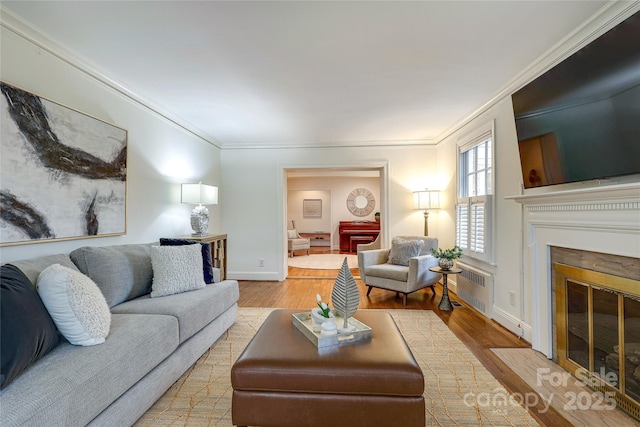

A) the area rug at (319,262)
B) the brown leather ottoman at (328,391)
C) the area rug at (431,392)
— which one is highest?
the brown leather ottoman at (328,391)

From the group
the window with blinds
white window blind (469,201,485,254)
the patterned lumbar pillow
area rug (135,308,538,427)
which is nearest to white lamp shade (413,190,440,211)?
the window with blinds

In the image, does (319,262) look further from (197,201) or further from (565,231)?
(565,231)

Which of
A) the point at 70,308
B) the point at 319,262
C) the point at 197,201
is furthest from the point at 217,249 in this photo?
the point at 319,262

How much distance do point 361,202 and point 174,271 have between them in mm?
7767

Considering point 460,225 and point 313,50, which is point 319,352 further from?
point 460,225

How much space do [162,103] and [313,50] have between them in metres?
2.02

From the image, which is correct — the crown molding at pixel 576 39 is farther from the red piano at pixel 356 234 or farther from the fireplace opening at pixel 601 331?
the red piano at pixel 356 234

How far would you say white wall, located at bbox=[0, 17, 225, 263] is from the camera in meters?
1.97

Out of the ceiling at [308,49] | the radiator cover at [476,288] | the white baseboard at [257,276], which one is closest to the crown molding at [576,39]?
the ceiling at [308,49]

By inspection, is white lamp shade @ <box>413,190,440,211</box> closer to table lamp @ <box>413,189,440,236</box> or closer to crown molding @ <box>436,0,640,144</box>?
table lamp @ <box>413,189,440,236</box>

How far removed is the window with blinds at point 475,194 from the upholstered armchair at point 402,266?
50cm

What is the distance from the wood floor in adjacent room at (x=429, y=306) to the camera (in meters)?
2.02

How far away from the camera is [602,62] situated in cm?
170

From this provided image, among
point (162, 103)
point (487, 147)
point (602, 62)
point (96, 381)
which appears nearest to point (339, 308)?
point (96, 381)
